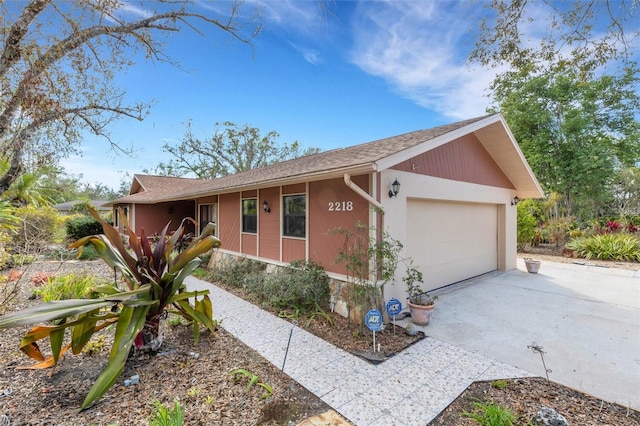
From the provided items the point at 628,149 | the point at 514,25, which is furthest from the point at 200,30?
the point at 628,149

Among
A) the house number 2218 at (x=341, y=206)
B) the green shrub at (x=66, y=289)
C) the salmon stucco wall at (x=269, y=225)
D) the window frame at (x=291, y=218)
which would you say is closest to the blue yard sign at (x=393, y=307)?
the house number 2218 at (x=341, y=206)

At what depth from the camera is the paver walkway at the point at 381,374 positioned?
9.27 feet

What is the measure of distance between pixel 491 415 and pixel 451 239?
17.2ft

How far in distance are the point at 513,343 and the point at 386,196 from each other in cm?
296

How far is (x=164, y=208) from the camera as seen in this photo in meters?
15.5

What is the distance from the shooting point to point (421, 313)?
486 cm

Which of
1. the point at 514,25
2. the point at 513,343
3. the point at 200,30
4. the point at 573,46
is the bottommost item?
the point at 513,343

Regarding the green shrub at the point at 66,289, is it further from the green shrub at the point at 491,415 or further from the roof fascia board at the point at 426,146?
the green shrub at the point at 491,415

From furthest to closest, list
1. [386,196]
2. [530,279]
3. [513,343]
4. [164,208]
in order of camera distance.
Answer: [164,208], [530,279], [386,196], [513,343]

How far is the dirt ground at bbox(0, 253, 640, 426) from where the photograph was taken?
2.63m

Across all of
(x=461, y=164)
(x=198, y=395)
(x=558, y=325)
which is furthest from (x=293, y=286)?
(x=461, y=164)

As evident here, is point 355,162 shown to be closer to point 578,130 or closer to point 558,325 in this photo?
point 558,325

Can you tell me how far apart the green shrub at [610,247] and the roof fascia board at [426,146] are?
842 centimetres

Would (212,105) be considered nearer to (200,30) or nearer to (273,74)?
(273,74)
